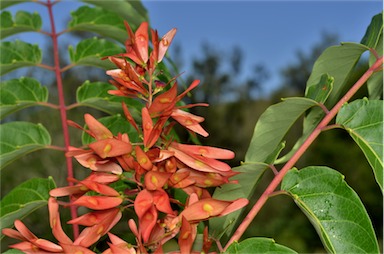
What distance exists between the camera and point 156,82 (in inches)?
35.6

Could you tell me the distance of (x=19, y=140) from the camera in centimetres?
128

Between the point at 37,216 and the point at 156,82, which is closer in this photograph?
the point at 156,82

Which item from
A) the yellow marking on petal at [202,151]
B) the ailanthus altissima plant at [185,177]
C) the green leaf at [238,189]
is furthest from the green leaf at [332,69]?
the yellow marking on petal at [202,151]

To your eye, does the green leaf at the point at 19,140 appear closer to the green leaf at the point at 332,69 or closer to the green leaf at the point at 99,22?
the green leaf at the point at 99,22

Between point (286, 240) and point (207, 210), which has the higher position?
point (207, 210)

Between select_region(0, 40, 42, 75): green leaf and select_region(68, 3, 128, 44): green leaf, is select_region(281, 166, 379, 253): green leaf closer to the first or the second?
select_region(68, 3, 128, 44): green leaf

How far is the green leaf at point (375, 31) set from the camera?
3.67ft

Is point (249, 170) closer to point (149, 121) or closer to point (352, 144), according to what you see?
point (149, 121)

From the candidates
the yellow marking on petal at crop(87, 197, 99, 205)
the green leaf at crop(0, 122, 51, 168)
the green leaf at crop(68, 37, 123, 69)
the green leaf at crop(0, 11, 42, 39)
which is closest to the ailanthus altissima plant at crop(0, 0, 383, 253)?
the yellow marking on petal at crop(87, 197, 99, 205)

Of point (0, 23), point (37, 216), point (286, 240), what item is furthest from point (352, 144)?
point (0, 23)

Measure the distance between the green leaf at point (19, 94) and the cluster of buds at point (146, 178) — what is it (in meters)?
0.50

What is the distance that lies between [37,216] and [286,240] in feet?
13.5

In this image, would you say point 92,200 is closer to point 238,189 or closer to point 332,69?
point 238,189

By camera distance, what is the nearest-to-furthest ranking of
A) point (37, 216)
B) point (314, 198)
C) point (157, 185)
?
point (157, 185) → point (314, 198) → point (37, 216)
